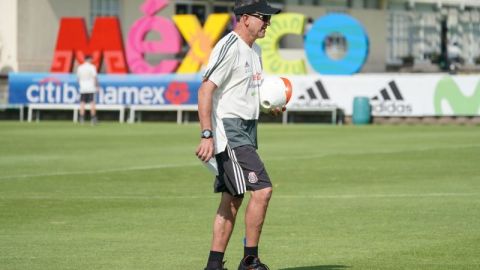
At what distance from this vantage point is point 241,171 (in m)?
9.20

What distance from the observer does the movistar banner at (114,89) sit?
39.0m

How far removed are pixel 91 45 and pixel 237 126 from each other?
34.2 m

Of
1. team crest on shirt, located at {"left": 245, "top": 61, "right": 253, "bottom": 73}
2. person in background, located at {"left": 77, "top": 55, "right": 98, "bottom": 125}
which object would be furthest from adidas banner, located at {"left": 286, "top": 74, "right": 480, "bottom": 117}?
team crest on shirt, located at {"left": 245, "top": 61, "right": 253, "bottom": 73}

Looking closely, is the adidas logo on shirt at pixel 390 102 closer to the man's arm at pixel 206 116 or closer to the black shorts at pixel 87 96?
the black shorts at pixel 87 96

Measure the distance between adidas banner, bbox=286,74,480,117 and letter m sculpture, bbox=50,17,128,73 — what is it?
7514 mm

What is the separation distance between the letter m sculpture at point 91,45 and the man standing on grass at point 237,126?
1299 inches

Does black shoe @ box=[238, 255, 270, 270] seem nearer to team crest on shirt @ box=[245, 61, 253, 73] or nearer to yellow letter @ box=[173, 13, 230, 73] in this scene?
team crest on shirt @ box=[245, 61, 253, 73]

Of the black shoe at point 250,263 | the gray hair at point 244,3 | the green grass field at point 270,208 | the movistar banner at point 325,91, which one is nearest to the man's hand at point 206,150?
the black shoe at point 250,263

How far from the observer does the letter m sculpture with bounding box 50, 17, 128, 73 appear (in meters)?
42.3

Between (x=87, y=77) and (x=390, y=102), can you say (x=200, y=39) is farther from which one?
(x=390, y=102)

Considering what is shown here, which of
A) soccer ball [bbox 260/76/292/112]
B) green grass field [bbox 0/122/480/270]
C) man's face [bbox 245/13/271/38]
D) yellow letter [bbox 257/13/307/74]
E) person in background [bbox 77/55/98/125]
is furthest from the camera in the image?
yellow letter [bbox 257/13/307/74]

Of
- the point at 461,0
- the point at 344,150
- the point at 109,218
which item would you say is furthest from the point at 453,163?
the point at 461,0

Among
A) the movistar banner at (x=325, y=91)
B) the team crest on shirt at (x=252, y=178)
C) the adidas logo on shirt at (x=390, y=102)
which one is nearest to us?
the team crest on shirt at (x=252, y=178)

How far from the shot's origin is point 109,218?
530 inches
